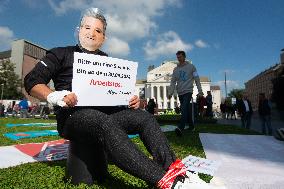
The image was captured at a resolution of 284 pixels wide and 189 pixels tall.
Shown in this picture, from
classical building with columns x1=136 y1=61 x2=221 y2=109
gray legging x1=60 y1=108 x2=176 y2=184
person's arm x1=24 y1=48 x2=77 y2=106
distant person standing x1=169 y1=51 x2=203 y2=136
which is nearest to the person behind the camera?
gray legging x1=60 y1=108 x2=176 y2=184

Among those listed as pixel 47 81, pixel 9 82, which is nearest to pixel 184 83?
pixel 47 81

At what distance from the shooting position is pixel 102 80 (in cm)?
249

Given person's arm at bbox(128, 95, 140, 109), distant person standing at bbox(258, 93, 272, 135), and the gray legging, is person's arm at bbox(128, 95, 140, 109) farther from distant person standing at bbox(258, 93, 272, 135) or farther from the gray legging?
distant person standing at bbox(258, 93, 272, 135)

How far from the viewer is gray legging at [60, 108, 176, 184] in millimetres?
1957

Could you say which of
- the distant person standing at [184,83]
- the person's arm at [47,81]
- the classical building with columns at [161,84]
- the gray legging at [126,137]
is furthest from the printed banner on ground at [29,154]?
the classical building with columns at [161,84]

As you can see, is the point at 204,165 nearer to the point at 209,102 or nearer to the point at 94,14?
the point at 94,14

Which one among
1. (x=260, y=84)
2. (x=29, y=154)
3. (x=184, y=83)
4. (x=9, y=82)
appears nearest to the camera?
(x=29, y=154)

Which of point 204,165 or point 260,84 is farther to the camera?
point 260,84

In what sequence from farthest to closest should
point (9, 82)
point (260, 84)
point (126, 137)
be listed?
point (260, 84)
point (9, 82)
point (126, 137)

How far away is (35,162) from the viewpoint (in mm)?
3834

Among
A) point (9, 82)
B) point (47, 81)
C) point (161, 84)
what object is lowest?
point (47, 81)

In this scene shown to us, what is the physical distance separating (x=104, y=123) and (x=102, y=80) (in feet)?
1.70

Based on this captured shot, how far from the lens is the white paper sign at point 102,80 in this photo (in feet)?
7.76

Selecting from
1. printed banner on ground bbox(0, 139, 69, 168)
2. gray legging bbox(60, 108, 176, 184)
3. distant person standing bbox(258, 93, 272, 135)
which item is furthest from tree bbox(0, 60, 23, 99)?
gray legging bbox(60, 108, 176, 184)
